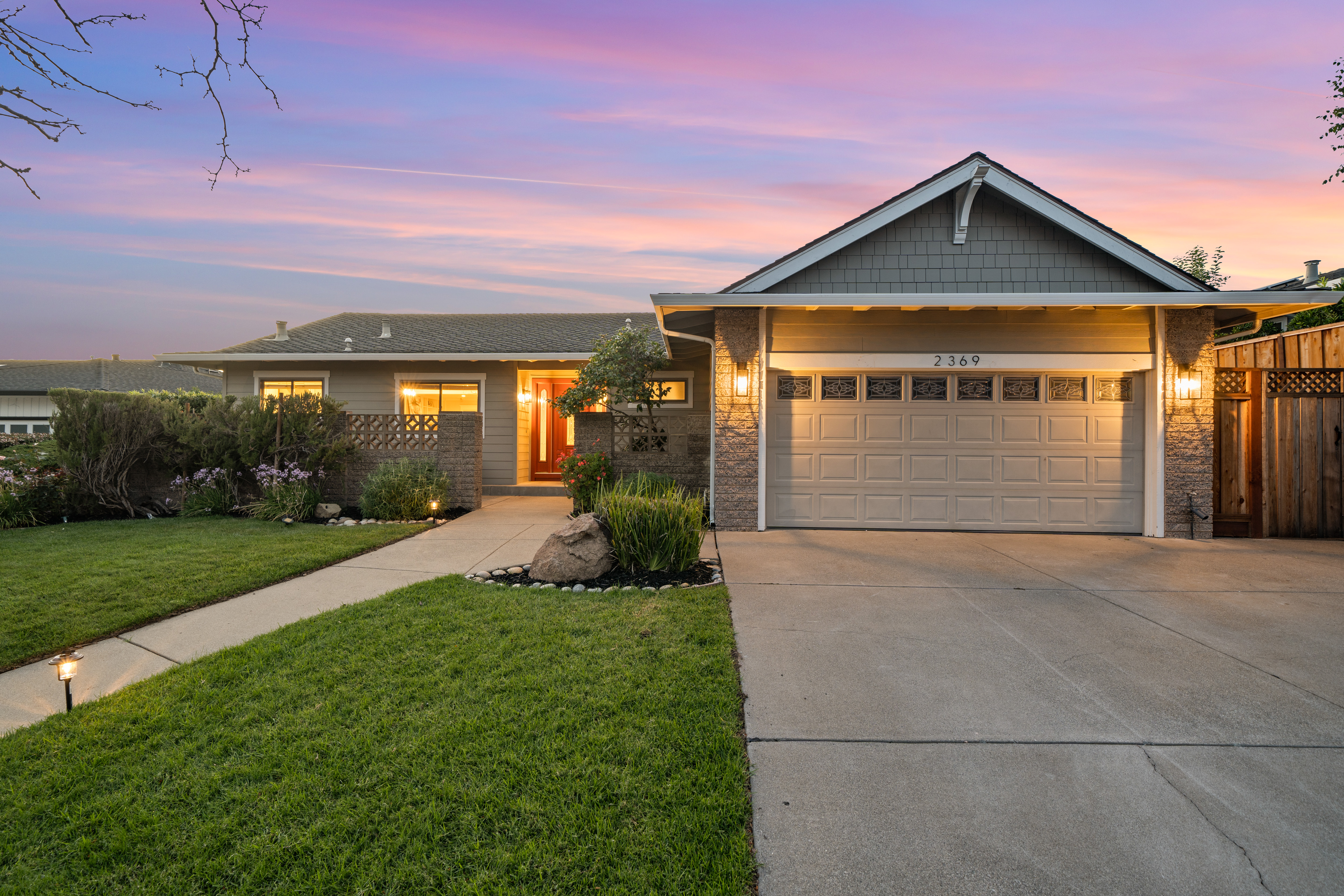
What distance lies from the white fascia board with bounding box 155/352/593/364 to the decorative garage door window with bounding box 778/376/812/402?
4.72m

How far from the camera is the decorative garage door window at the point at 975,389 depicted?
320 inches

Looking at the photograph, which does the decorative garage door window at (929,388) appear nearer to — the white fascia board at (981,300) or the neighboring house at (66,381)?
the white fascia board at (981,300)

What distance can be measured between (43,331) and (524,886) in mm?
13160

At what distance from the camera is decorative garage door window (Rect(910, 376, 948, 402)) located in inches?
321

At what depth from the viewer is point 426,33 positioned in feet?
18.9

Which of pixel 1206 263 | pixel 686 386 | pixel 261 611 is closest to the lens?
pixel 261 611

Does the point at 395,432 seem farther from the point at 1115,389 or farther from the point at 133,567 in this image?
the point at 1115,389

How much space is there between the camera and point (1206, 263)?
2939 centimetres

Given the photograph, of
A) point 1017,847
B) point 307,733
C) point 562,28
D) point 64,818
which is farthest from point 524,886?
point 562,28

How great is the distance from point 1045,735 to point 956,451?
19.5ft

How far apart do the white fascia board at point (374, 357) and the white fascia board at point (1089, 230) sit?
289 inches

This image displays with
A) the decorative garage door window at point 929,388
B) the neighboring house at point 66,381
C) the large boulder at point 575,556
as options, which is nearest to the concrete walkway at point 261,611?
the large boulder at point 575,556

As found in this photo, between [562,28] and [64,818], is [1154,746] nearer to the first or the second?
[64,818]

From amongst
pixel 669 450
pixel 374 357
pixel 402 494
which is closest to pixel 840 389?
pixel 669 450
